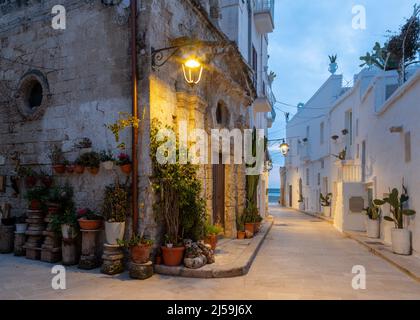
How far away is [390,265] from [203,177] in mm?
4160

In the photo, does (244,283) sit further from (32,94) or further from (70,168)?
(32,94)

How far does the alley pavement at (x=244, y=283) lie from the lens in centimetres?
464

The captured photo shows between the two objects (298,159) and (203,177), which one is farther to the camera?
(298,159)

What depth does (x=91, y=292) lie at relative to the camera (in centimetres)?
464

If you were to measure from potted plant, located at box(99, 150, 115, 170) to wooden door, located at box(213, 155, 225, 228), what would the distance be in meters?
3.24

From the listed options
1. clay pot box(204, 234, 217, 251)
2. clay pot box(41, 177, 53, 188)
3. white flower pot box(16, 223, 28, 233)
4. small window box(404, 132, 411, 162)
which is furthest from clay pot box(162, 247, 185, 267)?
small window box(404, 132, 411, 162)

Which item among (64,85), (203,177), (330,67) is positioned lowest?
(203,177)

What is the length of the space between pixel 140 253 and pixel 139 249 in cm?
7

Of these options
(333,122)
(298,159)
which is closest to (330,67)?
(333,122)

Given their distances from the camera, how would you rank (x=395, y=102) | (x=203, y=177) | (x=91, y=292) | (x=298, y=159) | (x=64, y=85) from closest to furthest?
(x=91, y=292) → (x=64, y=85) → (x=203, y=177) → (x=395, y=102) → (x=298, y=159)

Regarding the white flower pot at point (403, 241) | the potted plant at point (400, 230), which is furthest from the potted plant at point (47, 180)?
the white flower pot at point (403, 241)

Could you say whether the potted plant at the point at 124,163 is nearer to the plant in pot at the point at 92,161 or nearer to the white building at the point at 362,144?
the plant in pot at the point at 92,161

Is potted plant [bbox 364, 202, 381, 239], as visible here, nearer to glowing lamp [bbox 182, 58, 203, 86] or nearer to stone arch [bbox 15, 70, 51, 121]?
glowing lamp [bbox 182, 58, 203, 86]
